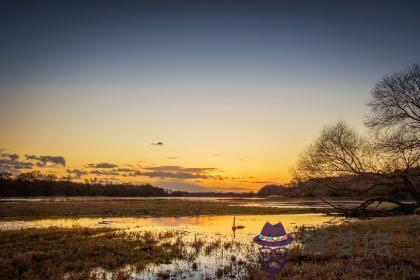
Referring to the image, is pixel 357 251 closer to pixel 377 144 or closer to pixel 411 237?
pixel 411 237

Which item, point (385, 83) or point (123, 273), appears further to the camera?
point (385, 83)

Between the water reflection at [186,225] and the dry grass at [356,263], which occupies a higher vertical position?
the dry grass at [356,263]

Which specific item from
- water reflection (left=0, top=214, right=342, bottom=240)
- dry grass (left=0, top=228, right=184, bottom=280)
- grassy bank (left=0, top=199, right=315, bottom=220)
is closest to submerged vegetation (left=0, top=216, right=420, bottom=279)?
dry grass (left=0, top=228, right=184, bottom=280)

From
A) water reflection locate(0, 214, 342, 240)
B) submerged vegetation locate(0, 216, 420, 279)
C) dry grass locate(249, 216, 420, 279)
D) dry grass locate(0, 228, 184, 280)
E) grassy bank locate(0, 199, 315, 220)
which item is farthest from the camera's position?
grassy bank locate(0, 199, 315, 220)

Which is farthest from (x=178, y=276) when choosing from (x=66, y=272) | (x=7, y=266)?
(x=7, y=266)

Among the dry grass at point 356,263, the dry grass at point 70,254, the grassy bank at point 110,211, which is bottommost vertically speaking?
the grassy bank at point 110,211

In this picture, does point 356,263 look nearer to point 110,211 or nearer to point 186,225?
point 186,225

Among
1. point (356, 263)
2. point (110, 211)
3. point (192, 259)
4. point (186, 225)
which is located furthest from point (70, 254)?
point (110, 211)

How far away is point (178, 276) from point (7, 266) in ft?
21.4

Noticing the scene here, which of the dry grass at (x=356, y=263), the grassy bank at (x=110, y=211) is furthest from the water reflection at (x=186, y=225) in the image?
the dry grass at (x=356, y=263)

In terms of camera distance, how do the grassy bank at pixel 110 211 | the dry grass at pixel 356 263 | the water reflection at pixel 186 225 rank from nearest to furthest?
1. the dry grass at pixel 356 263
2. the water reflection at pixel 186 225
3. the grassy bank at pixel 110 211

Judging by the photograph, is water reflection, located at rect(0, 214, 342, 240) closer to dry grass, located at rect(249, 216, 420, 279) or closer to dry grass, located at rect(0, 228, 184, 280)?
dry grass, located at rect(0, 228, 184, 280)

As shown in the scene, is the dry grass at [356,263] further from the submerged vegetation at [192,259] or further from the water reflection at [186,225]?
the water reflection at [186,225]

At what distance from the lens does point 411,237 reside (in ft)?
56.6
